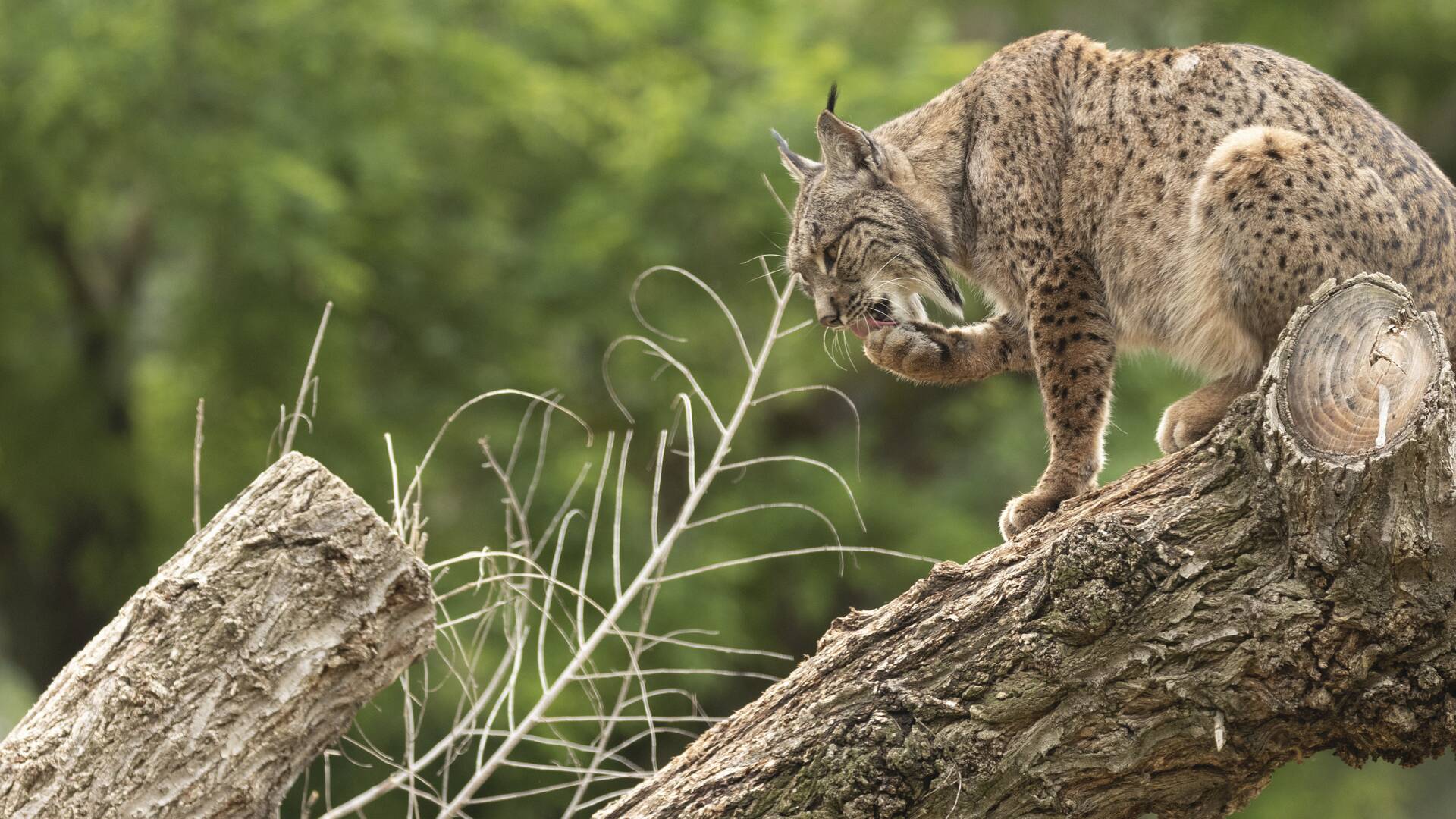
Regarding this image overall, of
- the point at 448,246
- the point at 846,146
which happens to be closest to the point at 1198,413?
the point at 846,146

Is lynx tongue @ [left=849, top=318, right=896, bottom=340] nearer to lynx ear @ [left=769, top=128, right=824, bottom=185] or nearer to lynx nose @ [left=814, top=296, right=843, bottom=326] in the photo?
lynx nose @ [left=814, top=296, right=843, bottom=326]

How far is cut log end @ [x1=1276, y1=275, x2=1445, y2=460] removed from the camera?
359cm

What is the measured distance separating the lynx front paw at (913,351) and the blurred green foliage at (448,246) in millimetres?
4994

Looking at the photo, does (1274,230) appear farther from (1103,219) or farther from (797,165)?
(797,165)

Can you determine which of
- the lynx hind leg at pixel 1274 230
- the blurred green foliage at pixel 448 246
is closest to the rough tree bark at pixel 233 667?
the lynx hind leg at pixel 1274 230

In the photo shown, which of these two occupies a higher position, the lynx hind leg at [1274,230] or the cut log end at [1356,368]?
the lynx hind leg at [1274,230]

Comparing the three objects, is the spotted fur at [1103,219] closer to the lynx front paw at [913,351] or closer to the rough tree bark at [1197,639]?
the lynx front paw at [913,351]

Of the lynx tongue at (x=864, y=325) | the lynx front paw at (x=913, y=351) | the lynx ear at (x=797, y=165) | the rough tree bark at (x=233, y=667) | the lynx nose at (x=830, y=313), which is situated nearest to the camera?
the rough tree bark at (x=233, y=667)

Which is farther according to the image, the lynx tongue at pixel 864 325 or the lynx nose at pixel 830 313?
the lynx nose at pixel 830 313

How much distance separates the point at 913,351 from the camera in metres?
5.36

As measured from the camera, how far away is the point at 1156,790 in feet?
12.9

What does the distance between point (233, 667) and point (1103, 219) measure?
2.92 meters

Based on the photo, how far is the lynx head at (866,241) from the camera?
556 cm

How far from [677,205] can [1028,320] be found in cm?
696
